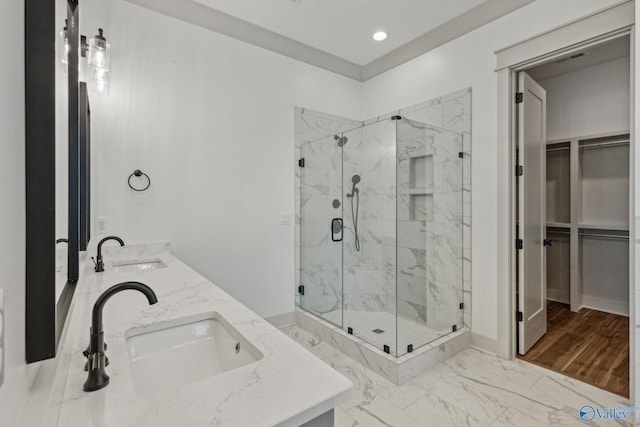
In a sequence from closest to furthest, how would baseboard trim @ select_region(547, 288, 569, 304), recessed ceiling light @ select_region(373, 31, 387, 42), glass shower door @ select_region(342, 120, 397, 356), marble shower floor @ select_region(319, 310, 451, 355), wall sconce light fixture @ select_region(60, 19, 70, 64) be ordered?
wall sconce light fixture @ select_region(60, 19, 70, 64) → marble shower floor @ select_region(319, 310, 451, 355) → glass shower door @ select_region(342, 120, 397, 356) → recessed ceiling light @ select_region(373, 31, 387, 42) → baseboard trim @ select_region(547, 288, 569, 304)

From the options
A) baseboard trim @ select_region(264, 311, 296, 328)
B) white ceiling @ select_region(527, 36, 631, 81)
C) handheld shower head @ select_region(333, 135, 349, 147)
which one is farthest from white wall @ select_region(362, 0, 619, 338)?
baseboard trim @ select_region(264, 311, 296, 328)

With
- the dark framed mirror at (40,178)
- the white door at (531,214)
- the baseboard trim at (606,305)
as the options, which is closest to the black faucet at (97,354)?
the dark framed mirror at (40,178)

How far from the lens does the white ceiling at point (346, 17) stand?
8.64 ft

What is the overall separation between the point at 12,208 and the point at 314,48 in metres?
3.37

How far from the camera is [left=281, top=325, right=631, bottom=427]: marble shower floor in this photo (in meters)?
1.85

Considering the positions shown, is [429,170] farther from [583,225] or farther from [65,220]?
[65,220]

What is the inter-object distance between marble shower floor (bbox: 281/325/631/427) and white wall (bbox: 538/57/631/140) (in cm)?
286

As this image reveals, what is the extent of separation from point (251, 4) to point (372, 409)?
315 centimetres

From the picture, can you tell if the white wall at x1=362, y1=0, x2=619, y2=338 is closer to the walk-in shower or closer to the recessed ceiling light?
the walk-in shower

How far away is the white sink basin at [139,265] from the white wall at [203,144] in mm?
234

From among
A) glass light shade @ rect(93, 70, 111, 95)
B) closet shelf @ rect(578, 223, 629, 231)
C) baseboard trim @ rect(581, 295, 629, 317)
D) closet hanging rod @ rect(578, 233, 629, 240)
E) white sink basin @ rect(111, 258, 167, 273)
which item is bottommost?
baseboard trim @ rect(581, 295, 629, 317)

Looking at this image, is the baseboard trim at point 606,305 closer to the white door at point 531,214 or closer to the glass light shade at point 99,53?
the white door at point 531,214

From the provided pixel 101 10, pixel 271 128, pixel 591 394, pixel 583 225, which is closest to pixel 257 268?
pixel 271 128

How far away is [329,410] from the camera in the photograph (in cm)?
75
